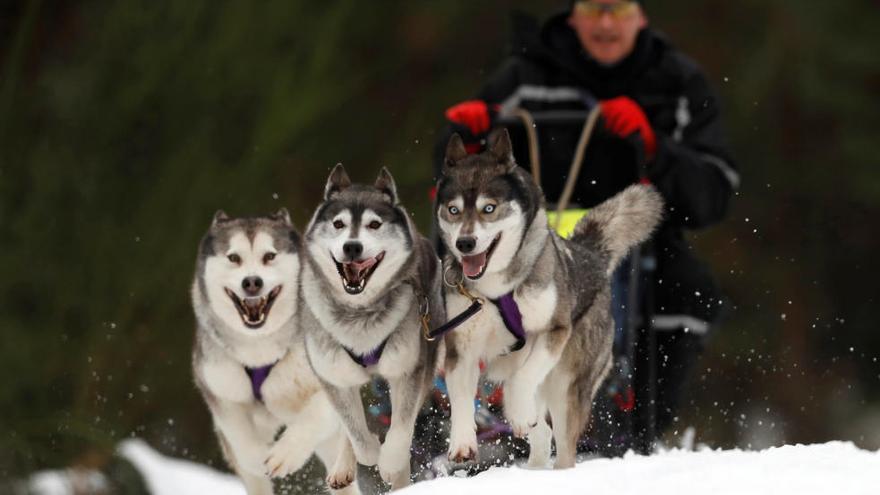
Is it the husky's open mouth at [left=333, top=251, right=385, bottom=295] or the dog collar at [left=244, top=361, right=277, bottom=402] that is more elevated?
the husky's open mouth at [left=333, top=251, right=385, bottom=295]

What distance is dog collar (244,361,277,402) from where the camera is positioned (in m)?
4.08

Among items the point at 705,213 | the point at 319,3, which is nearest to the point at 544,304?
the point at 705,213

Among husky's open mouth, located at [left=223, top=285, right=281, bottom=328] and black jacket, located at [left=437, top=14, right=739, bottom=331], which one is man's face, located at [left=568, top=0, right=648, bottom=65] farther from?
husky's open mouth, located at [left=223, top=285, right=281, bottom=328]

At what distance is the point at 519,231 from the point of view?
147 inches

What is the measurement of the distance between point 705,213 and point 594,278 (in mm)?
1613

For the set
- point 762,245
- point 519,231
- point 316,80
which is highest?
point 316,80

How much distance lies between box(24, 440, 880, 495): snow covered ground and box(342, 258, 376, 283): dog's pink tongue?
0.48 m

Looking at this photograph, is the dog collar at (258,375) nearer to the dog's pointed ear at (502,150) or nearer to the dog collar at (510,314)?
the dog collar at (510,314)

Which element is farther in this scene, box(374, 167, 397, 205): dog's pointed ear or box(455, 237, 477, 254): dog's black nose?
box(374, 167, 397, 205): dog's pointed ear

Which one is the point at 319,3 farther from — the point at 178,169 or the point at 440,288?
the point at 440,288

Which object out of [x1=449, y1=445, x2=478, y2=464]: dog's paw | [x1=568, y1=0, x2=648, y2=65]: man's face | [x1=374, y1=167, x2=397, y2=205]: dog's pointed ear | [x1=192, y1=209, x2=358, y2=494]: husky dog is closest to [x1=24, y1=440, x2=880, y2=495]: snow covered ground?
[x1=449, y1=445, x2=478, y2=464]: dog's paw

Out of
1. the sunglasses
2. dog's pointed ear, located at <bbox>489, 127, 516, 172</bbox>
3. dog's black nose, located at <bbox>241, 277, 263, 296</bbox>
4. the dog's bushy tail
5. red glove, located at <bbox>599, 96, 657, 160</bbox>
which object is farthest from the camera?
the sunglasses

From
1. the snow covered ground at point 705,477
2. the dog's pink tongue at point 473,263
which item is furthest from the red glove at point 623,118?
the dog's pink tongue at point 473,263

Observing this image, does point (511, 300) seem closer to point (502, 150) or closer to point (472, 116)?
point (502, 150)
